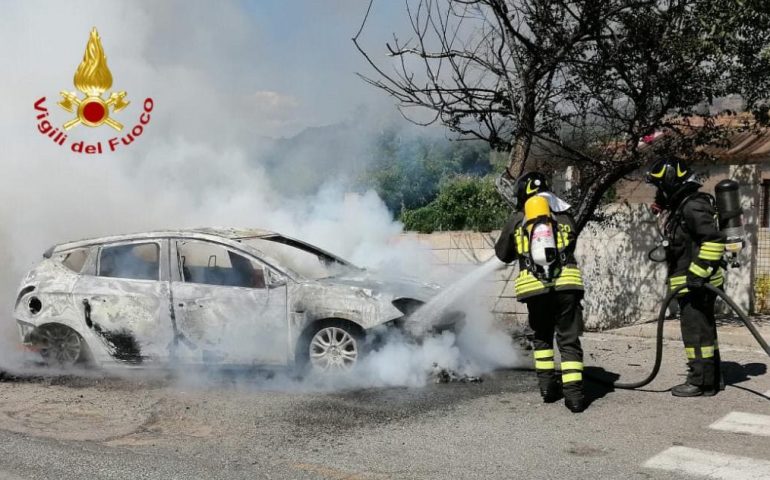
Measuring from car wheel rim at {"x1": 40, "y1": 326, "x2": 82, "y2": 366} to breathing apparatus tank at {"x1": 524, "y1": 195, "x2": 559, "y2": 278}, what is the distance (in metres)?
4.48

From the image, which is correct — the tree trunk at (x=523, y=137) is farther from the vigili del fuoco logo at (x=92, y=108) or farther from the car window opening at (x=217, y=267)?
the vigili del fuoco logo at (x=92, y=108)

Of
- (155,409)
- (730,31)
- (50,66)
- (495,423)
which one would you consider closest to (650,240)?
(730,31)

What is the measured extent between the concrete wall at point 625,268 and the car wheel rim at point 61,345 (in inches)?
203

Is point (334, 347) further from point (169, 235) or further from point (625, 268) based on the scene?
Answer: point (625, 268)

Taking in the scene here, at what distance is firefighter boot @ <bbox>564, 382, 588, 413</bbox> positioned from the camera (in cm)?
573

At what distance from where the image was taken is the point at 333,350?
6.68 meters

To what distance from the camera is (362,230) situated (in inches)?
425

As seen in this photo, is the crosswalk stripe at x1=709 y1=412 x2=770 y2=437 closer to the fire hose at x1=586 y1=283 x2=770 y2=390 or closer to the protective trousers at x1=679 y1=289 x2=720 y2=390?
the protective trousers at x1=679 y1=289 x2=720 y2=390

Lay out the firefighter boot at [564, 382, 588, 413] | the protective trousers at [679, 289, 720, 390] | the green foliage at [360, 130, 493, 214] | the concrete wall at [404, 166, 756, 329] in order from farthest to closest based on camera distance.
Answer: the green foliage at [360, 130, 493, 214] < the concrete wall at [404, 166, 756, 329] < the protective trousers at [679, 289, 720, 390] < the firefighter boot at [564, 382, 588, 413]

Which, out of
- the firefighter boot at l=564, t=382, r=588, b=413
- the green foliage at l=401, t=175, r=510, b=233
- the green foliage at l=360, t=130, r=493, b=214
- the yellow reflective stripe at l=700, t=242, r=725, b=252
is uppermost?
the green foliage at l=360, t=130, r=493, b=214

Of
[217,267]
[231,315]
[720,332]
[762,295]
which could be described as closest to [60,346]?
[217,267]

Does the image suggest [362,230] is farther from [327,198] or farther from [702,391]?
[702,391]

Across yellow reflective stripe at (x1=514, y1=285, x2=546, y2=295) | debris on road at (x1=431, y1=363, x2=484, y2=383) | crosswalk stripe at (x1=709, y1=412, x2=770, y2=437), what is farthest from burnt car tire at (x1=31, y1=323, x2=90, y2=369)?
crosswalk stripe at (x1=709, y1=412, x2=770, y2=437)

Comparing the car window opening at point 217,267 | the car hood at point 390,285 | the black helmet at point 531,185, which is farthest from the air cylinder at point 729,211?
the car window opening at point 217,267
